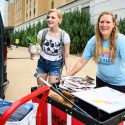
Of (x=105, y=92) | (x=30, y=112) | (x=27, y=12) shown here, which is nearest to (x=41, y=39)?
(x=105, y=92)

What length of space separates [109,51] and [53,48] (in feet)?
4.43

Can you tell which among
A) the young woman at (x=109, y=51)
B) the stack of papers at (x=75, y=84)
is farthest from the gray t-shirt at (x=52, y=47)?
the stack of papers at (x=75, y=84)

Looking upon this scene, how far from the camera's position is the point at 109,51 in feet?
13.1

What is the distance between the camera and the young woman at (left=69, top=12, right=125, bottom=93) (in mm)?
3953

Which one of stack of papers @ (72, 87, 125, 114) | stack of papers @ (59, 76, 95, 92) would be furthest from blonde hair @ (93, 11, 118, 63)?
stack of papers @ (72, 87, 125, 114)

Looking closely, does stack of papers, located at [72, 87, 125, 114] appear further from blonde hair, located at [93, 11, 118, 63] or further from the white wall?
the white wall

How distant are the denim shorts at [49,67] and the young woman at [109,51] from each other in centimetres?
116

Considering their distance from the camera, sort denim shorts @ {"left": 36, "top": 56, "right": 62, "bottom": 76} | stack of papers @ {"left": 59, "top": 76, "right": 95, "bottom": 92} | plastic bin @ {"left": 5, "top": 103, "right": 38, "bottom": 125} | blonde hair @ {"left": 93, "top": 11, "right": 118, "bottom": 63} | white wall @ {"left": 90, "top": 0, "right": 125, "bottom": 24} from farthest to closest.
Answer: white wall @ {"left": 90, "top": 0, "right": 125, "bottom": 24}
denim shorts @ {"left": 36, "top": 56, "right": 62, "bottom": 76}
blonde hair @ {"left": 93, "top": 11, "right": 118, "bottom": 63}
stack of papers @ {"left": 59, "top": 76, "right": 95, "bottom": 92}
plastic bin @ {"left": 5, "top": 103, "right": 38, "bottom": 125}

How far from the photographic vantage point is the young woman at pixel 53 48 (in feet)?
16.7

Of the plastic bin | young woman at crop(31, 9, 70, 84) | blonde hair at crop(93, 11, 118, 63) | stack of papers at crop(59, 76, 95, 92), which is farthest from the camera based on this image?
young woman at crop(31, 9, 70, 84)

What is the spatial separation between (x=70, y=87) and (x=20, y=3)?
8328 cm

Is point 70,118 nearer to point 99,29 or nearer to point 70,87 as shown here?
point 70,87

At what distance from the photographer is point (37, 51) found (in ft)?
16.6

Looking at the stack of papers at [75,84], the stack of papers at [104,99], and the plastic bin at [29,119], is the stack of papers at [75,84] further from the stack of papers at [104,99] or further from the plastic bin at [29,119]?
the plastic bin at [29,119]
